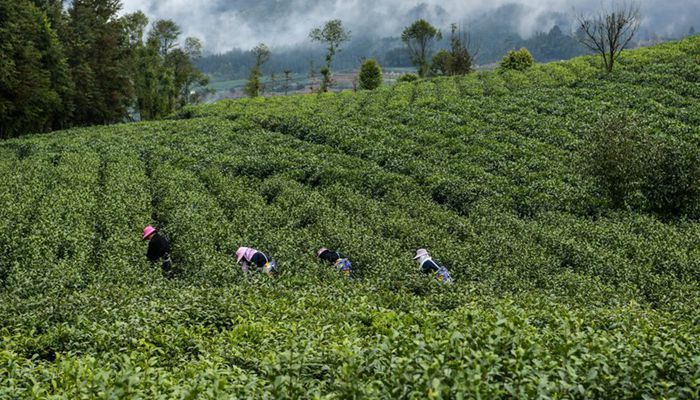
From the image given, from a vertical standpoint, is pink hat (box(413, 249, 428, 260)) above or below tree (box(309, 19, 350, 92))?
below

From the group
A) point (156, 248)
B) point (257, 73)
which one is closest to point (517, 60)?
point (257, 73)

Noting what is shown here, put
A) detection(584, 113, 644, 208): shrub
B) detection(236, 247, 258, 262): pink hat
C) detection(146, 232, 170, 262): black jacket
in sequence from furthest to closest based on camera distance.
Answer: detection(584, 113, 644, 208): shrub
detection(146, 232, 170, 262): black jacket
detection(236, 247, 258, 262): pink hat

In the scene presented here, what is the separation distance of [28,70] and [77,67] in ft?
44.9

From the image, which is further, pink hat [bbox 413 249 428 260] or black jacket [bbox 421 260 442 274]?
pink hat [bbox 413 249 428 260]

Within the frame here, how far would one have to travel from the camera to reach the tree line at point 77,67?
42500 millimetres

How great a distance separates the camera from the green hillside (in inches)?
196

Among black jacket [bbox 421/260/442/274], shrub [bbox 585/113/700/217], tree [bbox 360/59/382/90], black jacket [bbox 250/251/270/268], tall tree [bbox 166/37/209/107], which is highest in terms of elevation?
tall tree [bbox 166/37/209/107]

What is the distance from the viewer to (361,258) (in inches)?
551

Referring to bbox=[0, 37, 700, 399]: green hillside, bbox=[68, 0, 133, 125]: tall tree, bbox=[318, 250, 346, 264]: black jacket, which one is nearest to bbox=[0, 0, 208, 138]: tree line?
bbox=[68, 0, 133, 125]: tall tree

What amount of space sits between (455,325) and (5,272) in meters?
12.7

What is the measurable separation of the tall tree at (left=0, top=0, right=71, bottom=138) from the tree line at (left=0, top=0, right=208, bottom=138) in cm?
7

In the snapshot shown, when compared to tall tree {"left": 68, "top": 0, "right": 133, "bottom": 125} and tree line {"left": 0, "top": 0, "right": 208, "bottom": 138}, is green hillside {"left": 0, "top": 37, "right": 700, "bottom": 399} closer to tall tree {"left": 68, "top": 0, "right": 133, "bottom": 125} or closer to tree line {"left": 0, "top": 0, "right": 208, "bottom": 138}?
tree line {"left": 0, "top": 0, "right": 208, "bottom": 138}

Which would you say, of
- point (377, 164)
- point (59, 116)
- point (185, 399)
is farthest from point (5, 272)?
point (59, 116)

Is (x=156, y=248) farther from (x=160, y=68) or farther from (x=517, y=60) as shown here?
(x=160, y=68)
